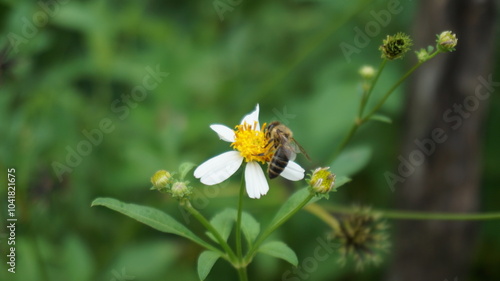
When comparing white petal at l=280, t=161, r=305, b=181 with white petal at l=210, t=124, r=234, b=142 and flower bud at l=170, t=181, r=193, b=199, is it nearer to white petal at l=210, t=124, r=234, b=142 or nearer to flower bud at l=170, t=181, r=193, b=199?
white petal at l=210, t=124, r=234, b=142

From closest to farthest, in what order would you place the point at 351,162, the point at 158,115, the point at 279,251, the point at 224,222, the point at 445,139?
the point at 279,251 < the point at 224,222 < the point at 351,162 < the point at 445,139 < the point at 158,115

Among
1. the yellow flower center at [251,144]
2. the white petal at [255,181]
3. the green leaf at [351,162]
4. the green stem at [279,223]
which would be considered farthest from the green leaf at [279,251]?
the green leaf at [351,162]

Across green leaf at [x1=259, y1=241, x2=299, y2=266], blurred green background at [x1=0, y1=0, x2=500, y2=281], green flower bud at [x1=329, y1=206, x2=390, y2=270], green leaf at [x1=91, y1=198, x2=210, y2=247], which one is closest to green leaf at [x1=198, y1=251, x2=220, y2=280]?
green leaf at [x1=91, y1=198, x2=210, y2=247]

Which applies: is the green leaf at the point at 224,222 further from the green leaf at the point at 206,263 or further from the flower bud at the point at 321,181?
the flower bud at the point at 321,181

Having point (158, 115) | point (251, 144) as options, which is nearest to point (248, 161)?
point (251, 144)

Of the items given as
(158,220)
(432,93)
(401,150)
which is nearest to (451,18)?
(432,93)

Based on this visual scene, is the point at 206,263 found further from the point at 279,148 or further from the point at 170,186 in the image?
the point at 279,148

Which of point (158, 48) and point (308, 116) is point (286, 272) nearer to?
point (308, 116)
